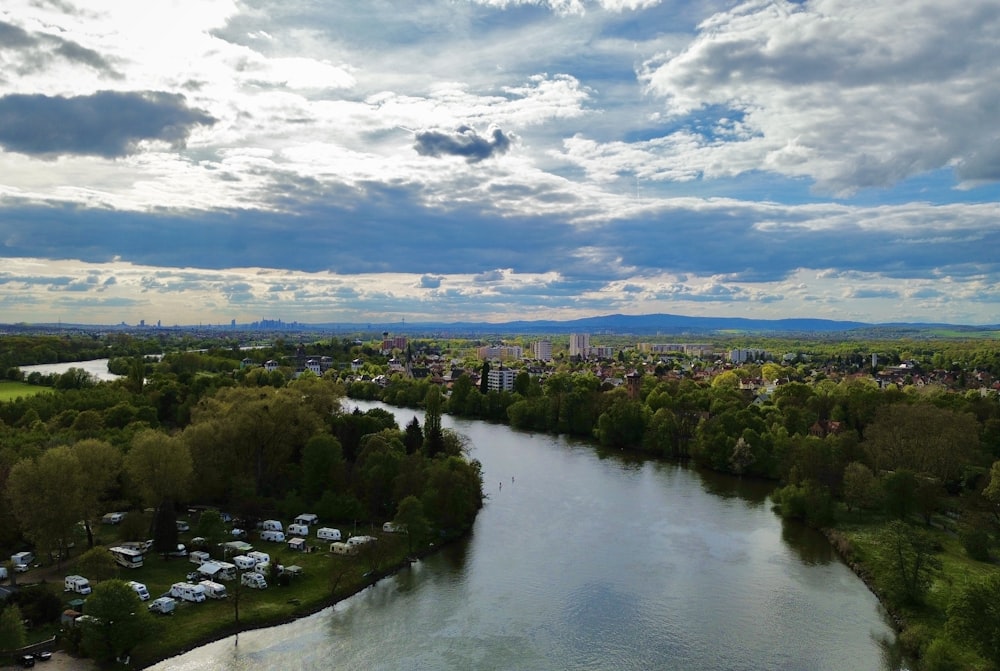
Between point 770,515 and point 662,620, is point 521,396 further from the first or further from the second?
point 662,620

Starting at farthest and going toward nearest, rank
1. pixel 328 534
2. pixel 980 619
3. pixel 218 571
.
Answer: pixel 328 534 → pixel 218 571 → pixel 980 619

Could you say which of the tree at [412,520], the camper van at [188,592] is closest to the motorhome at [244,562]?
the camper van at [188,592]

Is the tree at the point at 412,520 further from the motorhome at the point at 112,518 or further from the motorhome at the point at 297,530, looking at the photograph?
the motorhome at the point at 112,518

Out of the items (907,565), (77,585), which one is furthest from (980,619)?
(77,585)

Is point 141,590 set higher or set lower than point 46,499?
lower

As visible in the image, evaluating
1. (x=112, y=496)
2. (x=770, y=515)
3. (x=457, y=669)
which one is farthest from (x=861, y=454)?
(x=112, y=496)

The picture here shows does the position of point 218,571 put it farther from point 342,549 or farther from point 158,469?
point 158,469

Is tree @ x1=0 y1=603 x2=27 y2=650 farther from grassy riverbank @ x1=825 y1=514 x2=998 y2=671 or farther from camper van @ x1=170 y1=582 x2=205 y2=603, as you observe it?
grassy riverbank @ x1=825 y1=514 x2=998 y2=671
